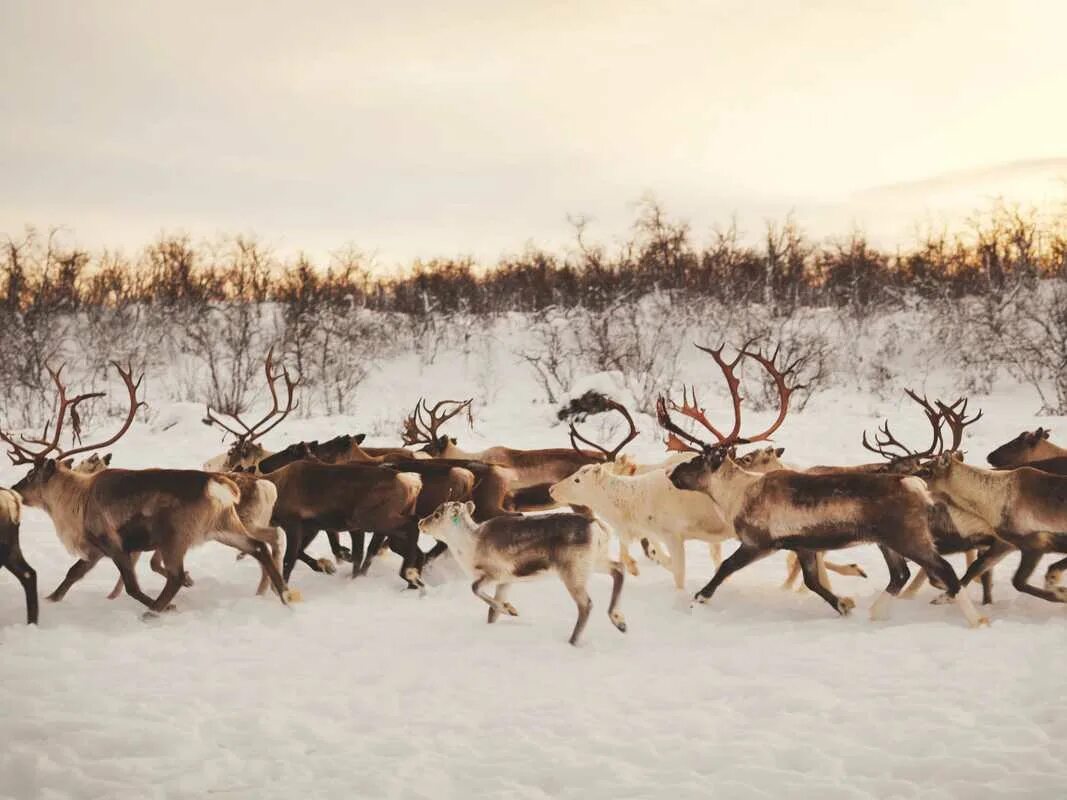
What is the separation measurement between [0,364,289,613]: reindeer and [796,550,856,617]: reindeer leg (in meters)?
3.83

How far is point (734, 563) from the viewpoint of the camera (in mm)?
6852

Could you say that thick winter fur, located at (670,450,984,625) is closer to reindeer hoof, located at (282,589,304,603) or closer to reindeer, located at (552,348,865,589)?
reindeer, located at (552,348,865,589)

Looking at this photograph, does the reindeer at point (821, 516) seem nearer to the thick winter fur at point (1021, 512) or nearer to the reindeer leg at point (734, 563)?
the reindeer leg at point (734, 563)

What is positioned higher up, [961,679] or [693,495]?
[693,495]

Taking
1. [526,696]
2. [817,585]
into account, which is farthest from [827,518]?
[526,696]

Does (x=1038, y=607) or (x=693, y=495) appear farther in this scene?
(x=693, y=495)

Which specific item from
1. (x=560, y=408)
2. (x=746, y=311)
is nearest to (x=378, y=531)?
(x=560, y=408)

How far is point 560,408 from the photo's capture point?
53.2 ft

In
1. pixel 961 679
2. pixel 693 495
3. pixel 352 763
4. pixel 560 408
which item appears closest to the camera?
pixel 352 763

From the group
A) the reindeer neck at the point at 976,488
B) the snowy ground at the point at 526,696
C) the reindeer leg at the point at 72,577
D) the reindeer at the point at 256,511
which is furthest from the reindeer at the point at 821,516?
the reindeer leg at the point at 72,577

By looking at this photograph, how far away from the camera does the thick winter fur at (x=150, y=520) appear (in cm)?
678

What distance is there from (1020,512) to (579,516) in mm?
3004

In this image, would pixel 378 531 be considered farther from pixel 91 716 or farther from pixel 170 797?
pixel 170 797

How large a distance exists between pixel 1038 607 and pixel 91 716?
20.1 feet
